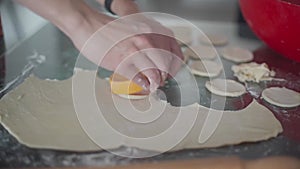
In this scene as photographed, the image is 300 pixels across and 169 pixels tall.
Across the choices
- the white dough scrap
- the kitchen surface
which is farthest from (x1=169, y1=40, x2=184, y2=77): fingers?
the white dough scrap

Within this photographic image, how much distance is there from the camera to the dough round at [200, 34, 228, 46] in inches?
45.9

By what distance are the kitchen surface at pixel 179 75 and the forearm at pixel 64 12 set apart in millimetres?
144

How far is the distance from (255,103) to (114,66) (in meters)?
0.28

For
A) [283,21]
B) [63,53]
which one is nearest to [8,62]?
[63,53]

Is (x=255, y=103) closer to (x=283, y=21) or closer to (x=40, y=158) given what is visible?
(x=283, y=21)

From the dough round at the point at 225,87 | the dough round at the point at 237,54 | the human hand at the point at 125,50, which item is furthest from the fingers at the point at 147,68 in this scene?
the dough round at the point at 237,54

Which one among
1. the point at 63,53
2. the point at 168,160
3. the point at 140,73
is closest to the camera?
the point at 168,160

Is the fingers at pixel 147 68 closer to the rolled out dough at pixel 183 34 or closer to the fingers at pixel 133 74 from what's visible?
the fingers at pixel 133 74

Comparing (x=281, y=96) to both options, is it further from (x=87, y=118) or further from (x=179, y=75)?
(x=87, y=118)

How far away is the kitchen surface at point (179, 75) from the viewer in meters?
0.76

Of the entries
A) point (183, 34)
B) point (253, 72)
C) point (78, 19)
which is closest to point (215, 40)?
point (183, 34)

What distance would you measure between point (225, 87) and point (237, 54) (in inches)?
6.6

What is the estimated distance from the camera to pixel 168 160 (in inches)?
29.6

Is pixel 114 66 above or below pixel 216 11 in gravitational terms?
above
